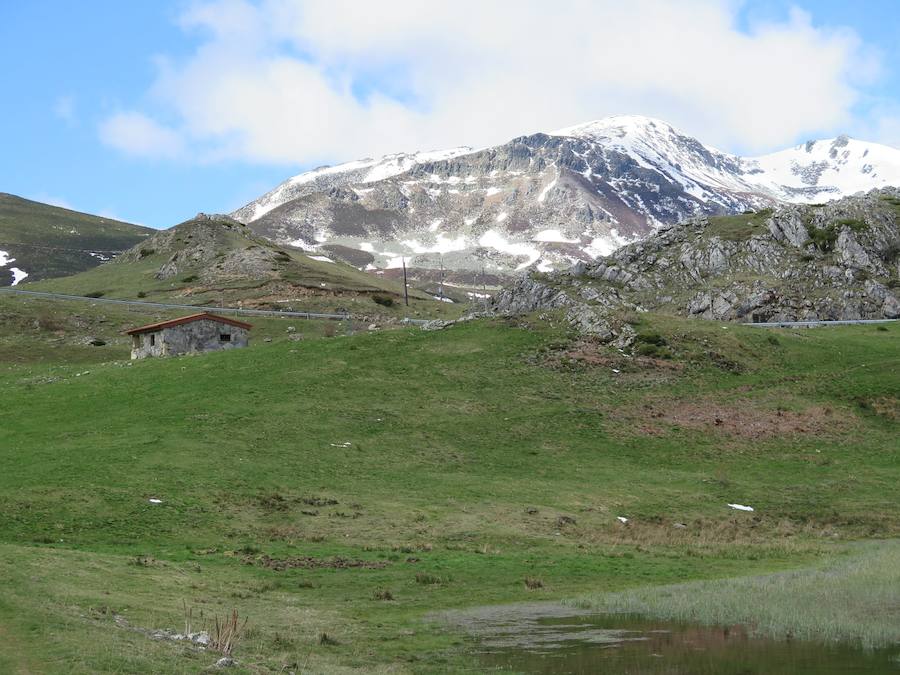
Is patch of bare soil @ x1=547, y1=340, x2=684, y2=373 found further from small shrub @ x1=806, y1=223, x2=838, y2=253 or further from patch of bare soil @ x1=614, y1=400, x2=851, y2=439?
small shrub @ x1=806, y1=223, x2=838, y2=253

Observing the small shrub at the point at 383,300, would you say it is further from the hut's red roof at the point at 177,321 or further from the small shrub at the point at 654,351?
the small shrub at the point at 654,351

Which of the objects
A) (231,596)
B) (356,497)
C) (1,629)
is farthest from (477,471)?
(1,629)

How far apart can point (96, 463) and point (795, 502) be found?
38.7 metres

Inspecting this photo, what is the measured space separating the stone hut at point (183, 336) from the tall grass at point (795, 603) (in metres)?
70.1

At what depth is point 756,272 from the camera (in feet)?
370

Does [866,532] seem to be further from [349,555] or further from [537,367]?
[537,367]

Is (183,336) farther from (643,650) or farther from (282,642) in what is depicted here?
(643,650)

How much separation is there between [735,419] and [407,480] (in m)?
27.9

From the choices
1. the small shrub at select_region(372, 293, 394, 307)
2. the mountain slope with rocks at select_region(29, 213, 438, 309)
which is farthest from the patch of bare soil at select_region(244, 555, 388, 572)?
the small shrub at select_region(372, 293, 394, 307)

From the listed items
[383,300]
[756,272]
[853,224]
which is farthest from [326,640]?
[383,300]

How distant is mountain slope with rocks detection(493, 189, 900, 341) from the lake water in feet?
248

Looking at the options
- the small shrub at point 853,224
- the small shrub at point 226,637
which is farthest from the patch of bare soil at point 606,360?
the small shrub at point 226,637

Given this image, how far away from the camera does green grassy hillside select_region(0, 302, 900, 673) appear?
3064 centimetres

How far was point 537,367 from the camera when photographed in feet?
262
